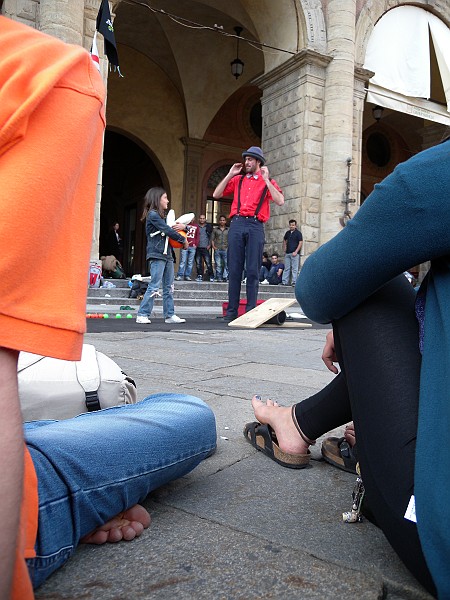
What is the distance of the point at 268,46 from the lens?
11.7 metres

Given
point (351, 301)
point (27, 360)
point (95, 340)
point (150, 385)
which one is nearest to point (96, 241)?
point (95, 340)

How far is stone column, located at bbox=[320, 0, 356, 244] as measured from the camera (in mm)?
11531

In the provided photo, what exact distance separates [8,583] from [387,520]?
0.62 metres

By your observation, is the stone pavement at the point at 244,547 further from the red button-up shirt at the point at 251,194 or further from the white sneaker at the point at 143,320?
the red button-up shirt at the point at 251,194

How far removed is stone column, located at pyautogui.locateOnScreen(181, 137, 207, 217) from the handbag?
51.2 ft

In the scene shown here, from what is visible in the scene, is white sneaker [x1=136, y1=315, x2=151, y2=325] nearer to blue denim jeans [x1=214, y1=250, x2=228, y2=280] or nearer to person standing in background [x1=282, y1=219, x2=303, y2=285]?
person standing in background [x1=282, y1=219, x2=303, y2=285]

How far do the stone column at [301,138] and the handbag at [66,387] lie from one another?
10.4 m

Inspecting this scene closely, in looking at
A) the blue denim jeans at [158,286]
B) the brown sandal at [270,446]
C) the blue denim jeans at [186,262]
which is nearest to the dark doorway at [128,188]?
the blue denim jeans at [186,262]

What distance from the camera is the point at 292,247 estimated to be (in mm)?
11492

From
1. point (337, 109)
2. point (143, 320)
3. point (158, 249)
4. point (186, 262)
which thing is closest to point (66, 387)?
point (143, 320)

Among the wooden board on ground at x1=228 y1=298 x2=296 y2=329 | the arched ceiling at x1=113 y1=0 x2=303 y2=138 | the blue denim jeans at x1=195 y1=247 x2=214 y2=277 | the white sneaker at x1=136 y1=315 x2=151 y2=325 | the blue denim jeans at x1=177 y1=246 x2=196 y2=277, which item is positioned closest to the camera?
the wooden board on ground at x1=228 y1=298 x2=296 y2=329

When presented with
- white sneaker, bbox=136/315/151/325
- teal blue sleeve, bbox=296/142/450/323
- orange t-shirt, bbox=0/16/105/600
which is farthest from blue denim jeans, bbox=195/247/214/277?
orange t-shirt, bbox=0/16/105/600

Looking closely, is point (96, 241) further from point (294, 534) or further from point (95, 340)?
point (294, 534)

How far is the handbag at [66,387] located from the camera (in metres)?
1.50
